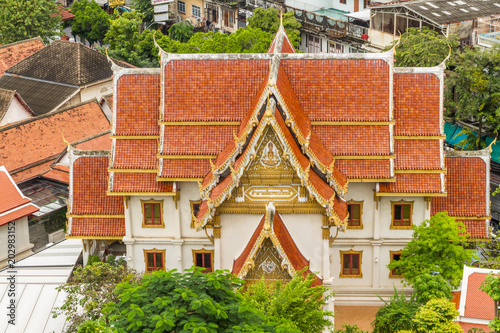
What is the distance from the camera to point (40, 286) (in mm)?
53938

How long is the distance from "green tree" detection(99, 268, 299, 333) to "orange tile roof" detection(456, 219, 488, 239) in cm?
1908

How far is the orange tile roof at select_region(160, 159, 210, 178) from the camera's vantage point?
50719 millimetres

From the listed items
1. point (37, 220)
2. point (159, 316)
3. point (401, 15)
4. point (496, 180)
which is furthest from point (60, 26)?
point (159, 316)

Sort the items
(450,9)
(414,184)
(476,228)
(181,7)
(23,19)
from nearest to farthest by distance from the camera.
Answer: (414,184) < (476,228) < (450,9) < (23,19) < (181,7)

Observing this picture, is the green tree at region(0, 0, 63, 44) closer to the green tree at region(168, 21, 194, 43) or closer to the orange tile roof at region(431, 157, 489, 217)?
the green tree at region(168, 21, 194, 43)

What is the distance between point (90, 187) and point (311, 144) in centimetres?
1464

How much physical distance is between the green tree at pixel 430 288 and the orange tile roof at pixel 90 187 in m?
18.8

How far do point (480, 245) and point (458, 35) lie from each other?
1591 inches

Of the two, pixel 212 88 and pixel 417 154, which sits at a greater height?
pixel 212 88

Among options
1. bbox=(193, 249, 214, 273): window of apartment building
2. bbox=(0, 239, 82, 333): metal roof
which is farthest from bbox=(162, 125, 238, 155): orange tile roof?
bbox=(0, 239, 82, 333): metal roof

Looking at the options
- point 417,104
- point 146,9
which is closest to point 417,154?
point 417,104

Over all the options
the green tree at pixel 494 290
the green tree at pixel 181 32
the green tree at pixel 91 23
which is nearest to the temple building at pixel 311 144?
the green tree at pixel 494 290

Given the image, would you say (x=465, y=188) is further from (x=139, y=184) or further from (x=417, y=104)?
(x=139, y=184)

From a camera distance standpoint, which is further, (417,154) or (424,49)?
(424,49)
